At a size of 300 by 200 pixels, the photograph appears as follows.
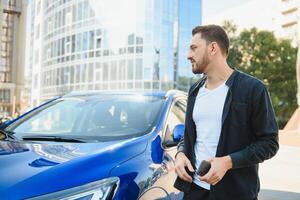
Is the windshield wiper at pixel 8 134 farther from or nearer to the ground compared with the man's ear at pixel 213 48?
nearer to the ground

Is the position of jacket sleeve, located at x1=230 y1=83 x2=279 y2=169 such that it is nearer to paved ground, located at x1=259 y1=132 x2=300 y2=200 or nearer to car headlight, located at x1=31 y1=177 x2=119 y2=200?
car headlight, located at x1=31 y1=177 x2=119 y2=200

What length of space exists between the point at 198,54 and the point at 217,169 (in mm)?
610

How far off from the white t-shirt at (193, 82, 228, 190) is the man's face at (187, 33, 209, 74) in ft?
0.44

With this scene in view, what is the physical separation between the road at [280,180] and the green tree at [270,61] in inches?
896

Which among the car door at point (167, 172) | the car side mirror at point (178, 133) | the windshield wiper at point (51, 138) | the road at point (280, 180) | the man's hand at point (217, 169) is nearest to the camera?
the man's hand at point (217, 169)

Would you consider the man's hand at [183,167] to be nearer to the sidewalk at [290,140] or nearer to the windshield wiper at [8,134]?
the windshield wiper at [8,134]

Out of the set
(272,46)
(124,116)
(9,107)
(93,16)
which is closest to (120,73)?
(93,16)

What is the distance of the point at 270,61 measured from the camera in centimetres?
3338

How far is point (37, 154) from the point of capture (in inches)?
95.8

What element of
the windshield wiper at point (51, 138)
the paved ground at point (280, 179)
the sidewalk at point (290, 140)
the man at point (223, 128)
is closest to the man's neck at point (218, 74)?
the man at point (223, 128)

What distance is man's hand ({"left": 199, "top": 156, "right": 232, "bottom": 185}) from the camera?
1.93m

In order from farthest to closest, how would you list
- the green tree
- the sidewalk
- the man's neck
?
the green tree, the sidewalk, the man's neck

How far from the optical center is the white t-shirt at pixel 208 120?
210 centimetres

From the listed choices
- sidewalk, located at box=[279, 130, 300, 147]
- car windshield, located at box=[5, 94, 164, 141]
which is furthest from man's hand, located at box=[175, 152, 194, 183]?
sidewalk, located at box=[279, 130, 300, 147]
